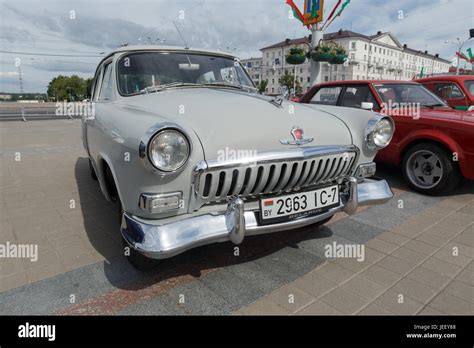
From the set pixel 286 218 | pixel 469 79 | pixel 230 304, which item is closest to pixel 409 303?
pixel 286 218

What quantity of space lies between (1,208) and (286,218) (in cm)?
384

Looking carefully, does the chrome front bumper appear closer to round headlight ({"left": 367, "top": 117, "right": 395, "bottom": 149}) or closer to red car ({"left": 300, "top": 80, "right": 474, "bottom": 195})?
round headlight ({"left": 367, "top": 117, "right": 395, "bottom": 149})

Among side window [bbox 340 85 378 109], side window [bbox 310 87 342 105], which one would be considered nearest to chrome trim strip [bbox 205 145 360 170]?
side window [bbox 340 85 378 109]

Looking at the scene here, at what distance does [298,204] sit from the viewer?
2.26 metres

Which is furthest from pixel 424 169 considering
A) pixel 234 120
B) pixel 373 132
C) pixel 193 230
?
pixel 193 230

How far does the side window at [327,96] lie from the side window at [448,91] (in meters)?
2.67

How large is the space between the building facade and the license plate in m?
64.4

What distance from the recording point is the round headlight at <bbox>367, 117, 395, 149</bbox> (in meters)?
2.67

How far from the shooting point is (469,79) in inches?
259

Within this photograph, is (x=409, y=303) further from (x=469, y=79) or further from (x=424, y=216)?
(x=469, y=79)

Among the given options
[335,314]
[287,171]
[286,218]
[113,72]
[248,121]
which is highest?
[113,72]

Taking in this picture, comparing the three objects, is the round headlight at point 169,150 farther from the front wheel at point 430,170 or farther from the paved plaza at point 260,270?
the front wheel at point 430,170

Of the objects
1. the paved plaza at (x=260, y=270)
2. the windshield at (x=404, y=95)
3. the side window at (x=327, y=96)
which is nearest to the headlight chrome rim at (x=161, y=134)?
the paved plaza at (x=260, y=270)

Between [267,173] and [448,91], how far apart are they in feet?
21.6
